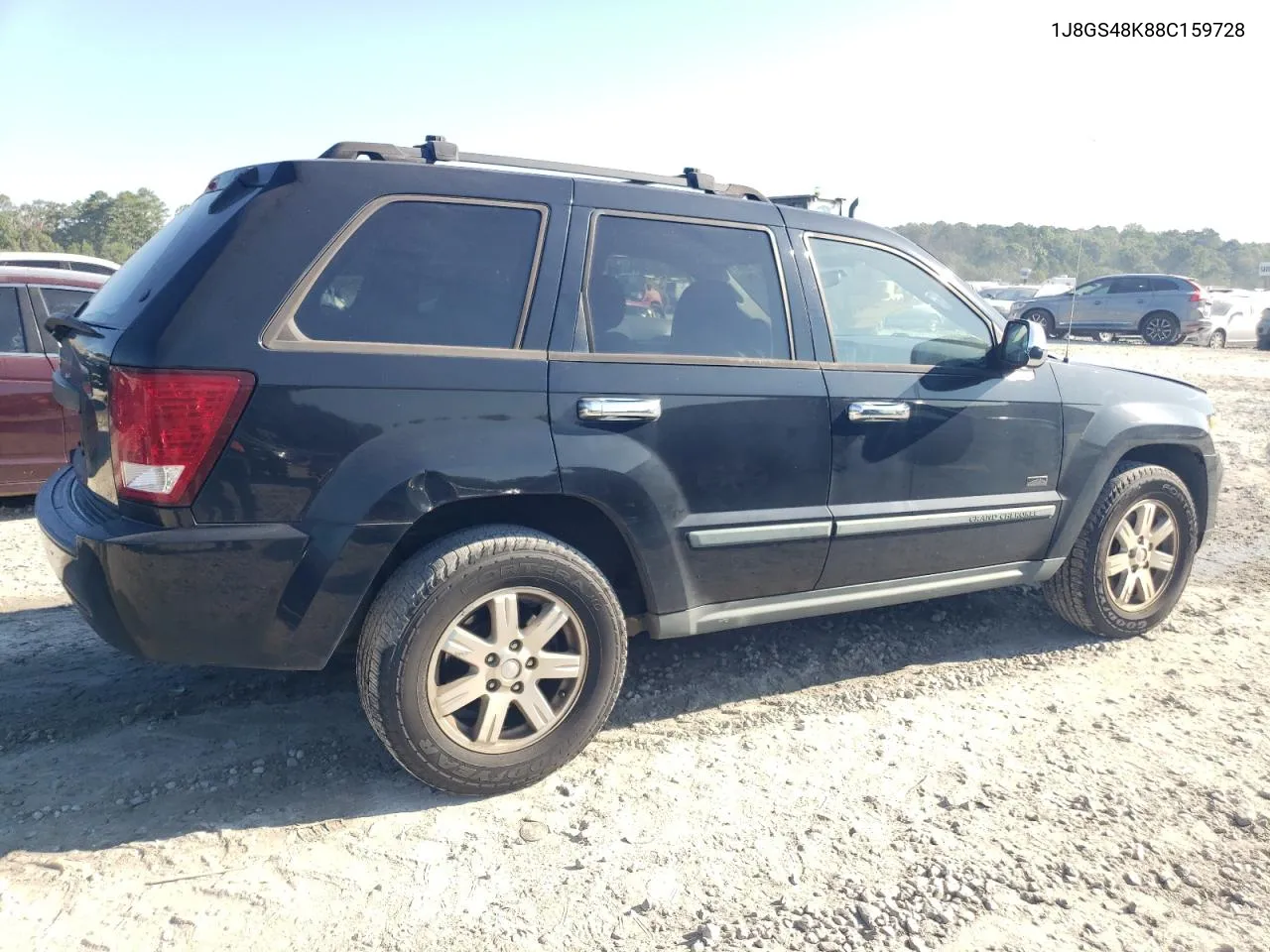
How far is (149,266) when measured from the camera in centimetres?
290

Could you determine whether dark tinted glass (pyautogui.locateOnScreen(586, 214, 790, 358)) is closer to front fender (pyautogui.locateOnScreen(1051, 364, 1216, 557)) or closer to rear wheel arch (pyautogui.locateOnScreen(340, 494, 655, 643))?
rear wheel arch (pyautogui.locateOnScreen(340, 494, 655, 643))

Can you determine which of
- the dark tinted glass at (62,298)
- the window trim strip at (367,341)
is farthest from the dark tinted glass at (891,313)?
the dark tinted glass at (62,298)

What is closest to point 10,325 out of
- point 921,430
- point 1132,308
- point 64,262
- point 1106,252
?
point 64,262

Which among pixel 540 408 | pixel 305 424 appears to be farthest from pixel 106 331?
pixel 540 408

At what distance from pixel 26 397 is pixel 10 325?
56 cm

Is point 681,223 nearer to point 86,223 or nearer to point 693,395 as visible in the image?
point 693,395

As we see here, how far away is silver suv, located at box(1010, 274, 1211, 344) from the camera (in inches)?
795

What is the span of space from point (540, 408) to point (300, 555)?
0.84m

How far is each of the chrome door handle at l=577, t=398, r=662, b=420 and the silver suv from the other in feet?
63.6

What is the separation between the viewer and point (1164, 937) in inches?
95.0

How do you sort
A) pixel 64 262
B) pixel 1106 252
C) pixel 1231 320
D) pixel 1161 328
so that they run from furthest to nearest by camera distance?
pixel 1106 252 < pixel 1161 328 < pixel 1231 320 < pixel 64 262

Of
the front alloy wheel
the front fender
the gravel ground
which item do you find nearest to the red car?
the gravel ground

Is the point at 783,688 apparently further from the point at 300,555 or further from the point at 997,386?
the point at 300,555

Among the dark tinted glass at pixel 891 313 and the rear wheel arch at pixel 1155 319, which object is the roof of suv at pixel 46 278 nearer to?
the dark tinted glass at pixel 891 313
